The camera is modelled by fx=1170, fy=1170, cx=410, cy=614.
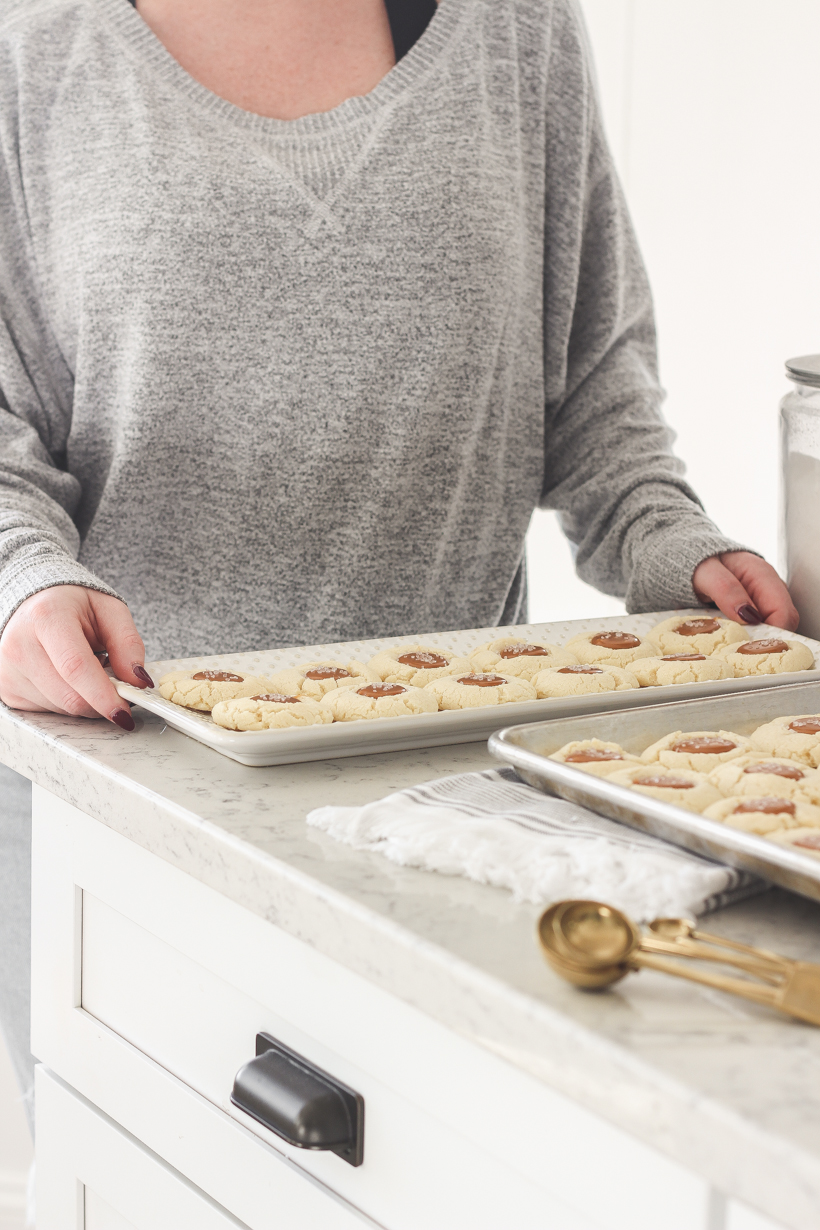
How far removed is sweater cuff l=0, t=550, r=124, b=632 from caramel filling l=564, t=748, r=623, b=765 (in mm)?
393

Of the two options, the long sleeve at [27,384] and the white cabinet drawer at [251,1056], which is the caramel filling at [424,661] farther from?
the long sleeve at [27,384]

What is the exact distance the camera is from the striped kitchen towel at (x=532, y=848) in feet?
1.69

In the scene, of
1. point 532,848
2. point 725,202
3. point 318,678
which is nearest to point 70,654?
point 318,678

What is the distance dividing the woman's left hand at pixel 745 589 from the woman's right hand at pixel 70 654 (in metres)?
0.55

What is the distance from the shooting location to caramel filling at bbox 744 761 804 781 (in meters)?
0.62

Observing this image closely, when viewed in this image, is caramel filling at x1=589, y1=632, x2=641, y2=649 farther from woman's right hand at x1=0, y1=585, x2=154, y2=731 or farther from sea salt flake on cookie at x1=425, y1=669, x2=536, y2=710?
woman's right hand at x1=0, y1=585, x2=154, y2=731

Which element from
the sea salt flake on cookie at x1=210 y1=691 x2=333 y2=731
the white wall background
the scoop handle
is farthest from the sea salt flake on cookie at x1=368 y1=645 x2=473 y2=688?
the white wall background

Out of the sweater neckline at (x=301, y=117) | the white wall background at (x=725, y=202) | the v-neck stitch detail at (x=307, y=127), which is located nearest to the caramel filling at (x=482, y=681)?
the v-neck stitch detail at (x=307, y=127)

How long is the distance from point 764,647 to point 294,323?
1.94 ft

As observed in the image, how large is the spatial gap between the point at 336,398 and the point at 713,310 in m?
2.02

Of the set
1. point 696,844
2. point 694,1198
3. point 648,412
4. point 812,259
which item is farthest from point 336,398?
point 812,259

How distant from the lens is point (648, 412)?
138 cm

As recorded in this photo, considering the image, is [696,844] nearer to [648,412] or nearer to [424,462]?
[424,462]

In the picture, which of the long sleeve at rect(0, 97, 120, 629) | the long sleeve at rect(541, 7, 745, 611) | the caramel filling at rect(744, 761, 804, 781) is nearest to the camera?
the caramel filling at rect(744, 761, 804, 781)
